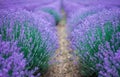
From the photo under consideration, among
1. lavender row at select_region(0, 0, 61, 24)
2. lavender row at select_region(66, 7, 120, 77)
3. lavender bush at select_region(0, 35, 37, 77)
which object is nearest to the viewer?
lavender bush at select_region(0, 35, 37, 77)

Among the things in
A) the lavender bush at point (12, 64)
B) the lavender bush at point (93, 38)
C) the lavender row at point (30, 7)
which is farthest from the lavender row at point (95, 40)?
the lavender row at point (30, 7)

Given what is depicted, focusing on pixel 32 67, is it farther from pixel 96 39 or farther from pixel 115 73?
pixel 115 73

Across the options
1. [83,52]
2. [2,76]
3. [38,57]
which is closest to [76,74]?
[83,52]

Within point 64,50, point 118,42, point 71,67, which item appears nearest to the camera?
point 118,42

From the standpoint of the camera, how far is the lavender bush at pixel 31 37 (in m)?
2.40

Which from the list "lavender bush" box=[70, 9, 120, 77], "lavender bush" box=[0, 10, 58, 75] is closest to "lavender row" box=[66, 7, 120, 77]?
"lavender bush" box=[70, 9, 120, 77]

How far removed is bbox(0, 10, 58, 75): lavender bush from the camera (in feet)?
7.88

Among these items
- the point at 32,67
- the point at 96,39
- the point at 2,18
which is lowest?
the point at 32,67

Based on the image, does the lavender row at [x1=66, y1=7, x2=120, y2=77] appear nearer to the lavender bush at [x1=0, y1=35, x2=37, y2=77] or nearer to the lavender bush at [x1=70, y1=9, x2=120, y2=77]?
the lavender bush at [x1=70, y1=9, x2=120, y2=77]

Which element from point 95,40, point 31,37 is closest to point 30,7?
point 31,37

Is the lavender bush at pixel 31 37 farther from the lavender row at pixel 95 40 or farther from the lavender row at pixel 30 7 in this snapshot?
the lavender row at pixel 30 7

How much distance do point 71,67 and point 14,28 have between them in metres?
1.24

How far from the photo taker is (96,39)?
2.59 m

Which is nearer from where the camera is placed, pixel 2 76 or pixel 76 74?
pixel 2 76
